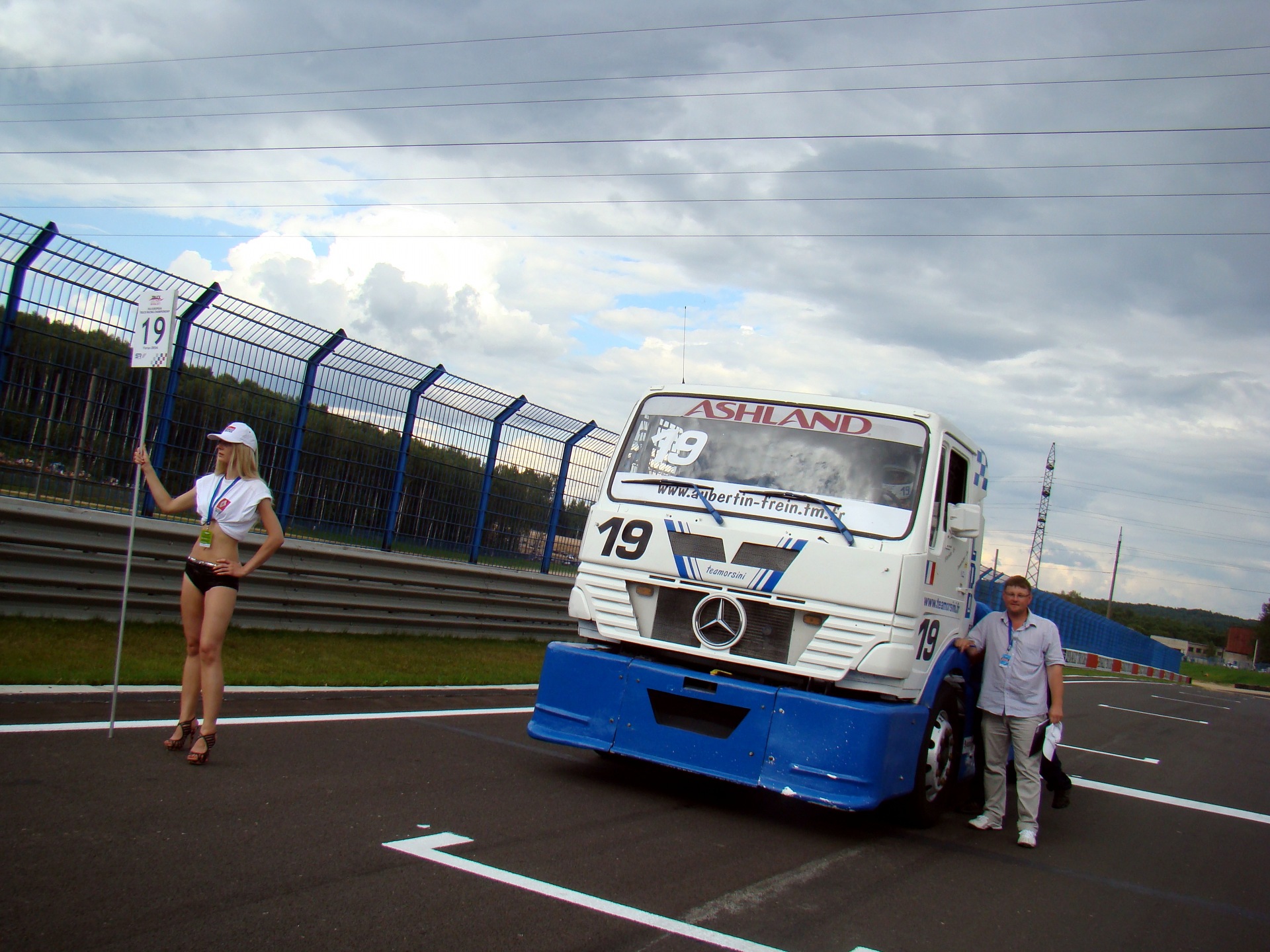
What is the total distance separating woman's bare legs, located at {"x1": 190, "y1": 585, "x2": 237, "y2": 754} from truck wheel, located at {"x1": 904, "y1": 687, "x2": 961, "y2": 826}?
12.9ft

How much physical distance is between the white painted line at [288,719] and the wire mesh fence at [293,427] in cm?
292

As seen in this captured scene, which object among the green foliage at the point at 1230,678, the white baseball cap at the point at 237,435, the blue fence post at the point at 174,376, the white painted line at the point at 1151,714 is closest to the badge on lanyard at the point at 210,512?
the white baseball cap at the point at 237,435

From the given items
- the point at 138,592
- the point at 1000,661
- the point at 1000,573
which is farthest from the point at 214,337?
the point at 1000,573

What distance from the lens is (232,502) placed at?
225 inches

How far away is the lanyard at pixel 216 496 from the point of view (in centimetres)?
572

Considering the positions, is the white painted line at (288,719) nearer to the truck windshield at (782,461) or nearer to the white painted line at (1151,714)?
the truck windshield at (782,461)

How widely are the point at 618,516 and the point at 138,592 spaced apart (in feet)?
15.1

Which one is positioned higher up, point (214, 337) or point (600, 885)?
point (214, 337)

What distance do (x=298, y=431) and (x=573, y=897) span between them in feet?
24.1

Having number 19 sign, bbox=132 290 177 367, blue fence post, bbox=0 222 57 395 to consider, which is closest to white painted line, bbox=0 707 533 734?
number 19 sign, bbox=132 290 177 367

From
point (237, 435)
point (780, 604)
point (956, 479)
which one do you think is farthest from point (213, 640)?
point (956, 479)

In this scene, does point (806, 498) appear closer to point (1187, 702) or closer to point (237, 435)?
point (237, 435)

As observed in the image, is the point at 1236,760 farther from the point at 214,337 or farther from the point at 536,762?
the point at 214,337

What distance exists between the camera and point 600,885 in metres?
4.30
